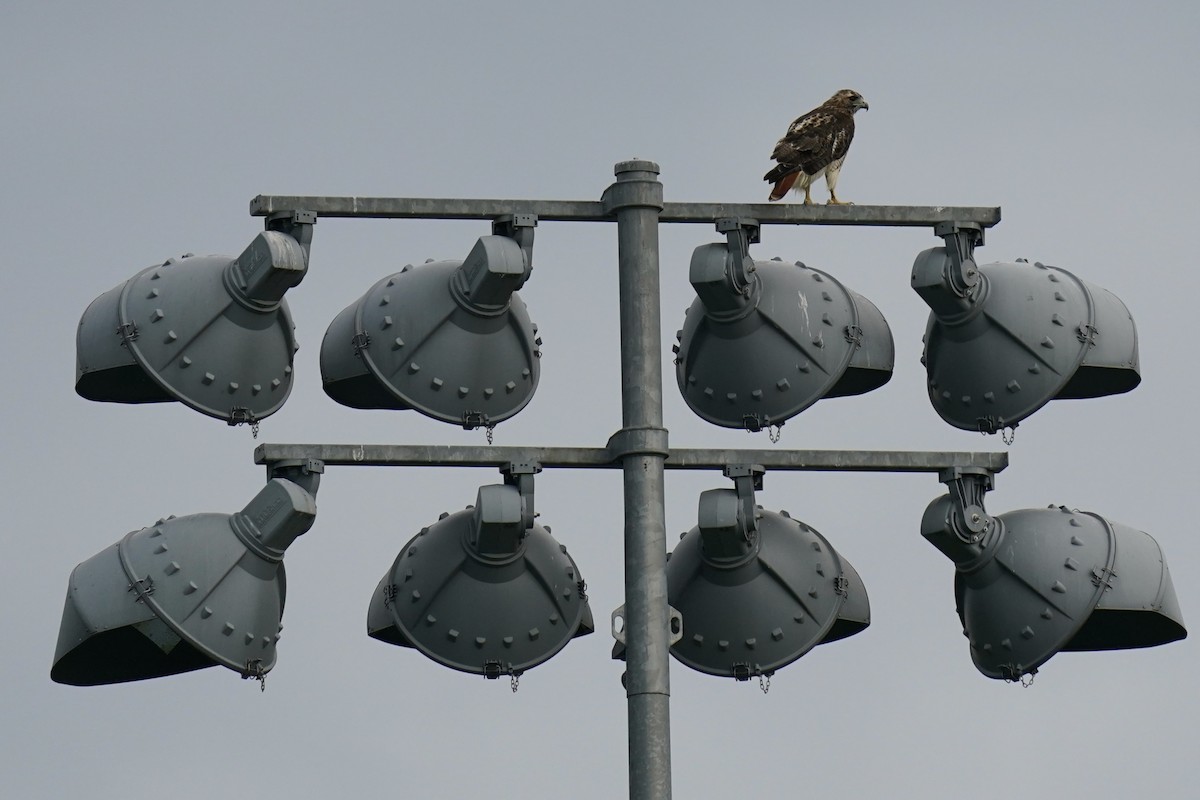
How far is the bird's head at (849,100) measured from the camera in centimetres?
1530

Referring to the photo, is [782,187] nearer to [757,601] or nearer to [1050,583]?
[757,601]

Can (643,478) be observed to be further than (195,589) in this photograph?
No

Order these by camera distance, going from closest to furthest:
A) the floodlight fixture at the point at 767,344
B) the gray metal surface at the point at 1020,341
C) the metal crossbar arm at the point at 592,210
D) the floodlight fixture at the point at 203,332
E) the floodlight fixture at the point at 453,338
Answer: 1. the metal crossbar arm at the point at 592,210
2. the floodlight fixture at the point at 203,332
3. the floodlight fixture at the point at 453,338
4. the floodlight fixture at the point at 767,344
5. the gray metal surface at the point at 1020,341

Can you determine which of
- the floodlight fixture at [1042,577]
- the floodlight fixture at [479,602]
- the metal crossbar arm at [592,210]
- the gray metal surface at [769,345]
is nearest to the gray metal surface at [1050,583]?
the floodlight fixture at [1042,577]

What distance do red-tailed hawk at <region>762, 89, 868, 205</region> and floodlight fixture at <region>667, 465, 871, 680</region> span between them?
8.42ft

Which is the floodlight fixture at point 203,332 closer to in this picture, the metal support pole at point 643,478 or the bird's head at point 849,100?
the metal support pole at point 643,478

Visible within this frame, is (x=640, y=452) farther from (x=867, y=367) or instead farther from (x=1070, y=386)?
(x=1070, y=386)

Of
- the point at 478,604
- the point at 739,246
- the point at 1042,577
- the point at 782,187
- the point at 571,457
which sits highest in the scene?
the point at 782,187

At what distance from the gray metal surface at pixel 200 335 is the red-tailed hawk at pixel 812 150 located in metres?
3.45

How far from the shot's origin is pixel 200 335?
39.4 ft

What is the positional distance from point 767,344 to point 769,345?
1 centimetres

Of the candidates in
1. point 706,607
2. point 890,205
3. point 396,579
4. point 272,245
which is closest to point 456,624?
point 396,579

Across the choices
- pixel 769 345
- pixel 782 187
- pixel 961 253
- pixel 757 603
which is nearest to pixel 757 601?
pixel 757 603

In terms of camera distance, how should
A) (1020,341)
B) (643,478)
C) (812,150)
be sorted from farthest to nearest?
(812,150) → (1020,341) → (643,478)
